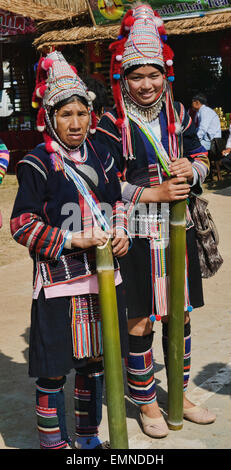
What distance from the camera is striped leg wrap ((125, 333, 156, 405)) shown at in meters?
3.48

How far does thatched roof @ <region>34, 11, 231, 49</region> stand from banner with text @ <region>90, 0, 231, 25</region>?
12 cm

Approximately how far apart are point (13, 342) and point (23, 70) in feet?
41.3

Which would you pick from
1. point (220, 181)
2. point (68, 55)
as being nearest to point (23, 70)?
point (68, 55)

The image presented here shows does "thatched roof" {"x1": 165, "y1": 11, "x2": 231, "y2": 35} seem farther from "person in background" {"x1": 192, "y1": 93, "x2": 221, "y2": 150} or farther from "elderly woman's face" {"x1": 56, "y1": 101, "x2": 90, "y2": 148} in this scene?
"elderly woman's face" {"x1": 56, "y1": 101, "x2": 90, "y2": 148}

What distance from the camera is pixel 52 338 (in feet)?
9.55

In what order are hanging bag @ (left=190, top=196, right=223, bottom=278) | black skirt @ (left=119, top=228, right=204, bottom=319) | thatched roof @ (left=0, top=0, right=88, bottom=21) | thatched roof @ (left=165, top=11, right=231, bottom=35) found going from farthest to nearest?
1. thatched roof @ (left=0, top=0, right=88, bottom=21)
2. thatched roof @ (left=165, top=11, right=231, bottom=35)
3. hanging bag @ (left=190, top=196, right=223, bottom=278)
4. black skirt @ (left=119, top=228, right=204, bottom=319)

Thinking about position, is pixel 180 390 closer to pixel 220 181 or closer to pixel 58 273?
pixel 58 273

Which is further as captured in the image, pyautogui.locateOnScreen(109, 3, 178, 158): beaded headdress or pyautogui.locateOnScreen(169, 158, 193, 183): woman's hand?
pyautogui.locateOnScreen(109, 3, 178, 158): beaded headdress

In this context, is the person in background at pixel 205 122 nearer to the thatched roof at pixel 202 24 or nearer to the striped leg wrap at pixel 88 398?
the thatched roof at pixel 202 24

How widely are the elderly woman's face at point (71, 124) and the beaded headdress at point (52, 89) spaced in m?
0.04

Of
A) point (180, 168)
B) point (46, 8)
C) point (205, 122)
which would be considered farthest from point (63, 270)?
point (46, 8)

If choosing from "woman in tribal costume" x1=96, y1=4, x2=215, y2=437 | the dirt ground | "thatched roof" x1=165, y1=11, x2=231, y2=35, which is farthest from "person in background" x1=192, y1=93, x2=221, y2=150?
"woman in tribal costume" x1=96, y1=4, x2=215, y2=437

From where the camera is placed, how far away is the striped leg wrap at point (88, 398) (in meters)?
3.10

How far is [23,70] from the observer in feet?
53.8
